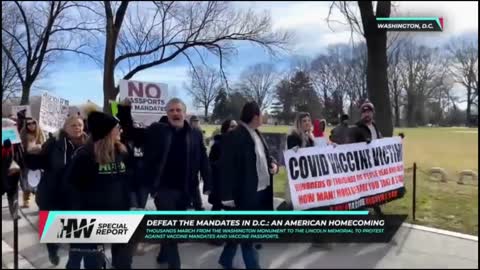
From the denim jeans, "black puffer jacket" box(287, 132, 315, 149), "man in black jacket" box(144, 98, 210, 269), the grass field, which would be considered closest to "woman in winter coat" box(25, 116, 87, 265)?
"man in black jacket" box(144, 98, 210, 269)

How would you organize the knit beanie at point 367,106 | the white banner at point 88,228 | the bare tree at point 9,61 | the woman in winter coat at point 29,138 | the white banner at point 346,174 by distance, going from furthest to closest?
the knit beanie at point 367,106, the white banner at point 346,174, the woman in winter coat at point 29,138, the bare tree at point 9,61, the white banner at point 88,228

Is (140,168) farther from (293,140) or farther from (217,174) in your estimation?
(293,140)

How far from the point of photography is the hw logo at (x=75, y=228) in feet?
7.95

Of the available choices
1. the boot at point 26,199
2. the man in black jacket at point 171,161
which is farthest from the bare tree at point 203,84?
the boot at point 26,199

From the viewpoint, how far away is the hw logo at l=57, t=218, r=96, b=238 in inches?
95.4

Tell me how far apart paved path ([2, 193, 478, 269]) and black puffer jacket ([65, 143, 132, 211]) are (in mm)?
203

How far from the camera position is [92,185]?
7.96 ft

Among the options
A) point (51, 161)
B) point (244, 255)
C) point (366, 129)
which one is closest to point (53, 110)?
point (51, 161)

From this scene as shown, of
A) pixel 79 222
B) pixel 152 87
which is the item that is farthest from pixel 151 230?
pixel 152 87

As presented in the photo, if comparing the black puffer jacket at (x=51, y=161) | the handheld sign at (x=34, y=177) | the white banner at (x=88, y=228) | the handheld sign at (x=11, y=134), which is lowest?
the white banner at (x=88, y=228)

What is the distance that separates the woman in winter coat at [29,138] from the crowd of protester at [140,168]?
11mm

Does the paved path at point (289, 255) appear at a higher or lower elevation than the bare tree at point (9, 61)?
lower

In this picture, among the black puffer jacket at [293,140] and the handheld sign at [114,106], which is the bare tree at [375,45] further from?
the handheld sign at [114,106]

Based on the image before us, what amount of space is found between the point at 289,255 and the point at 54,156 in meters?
1.41
